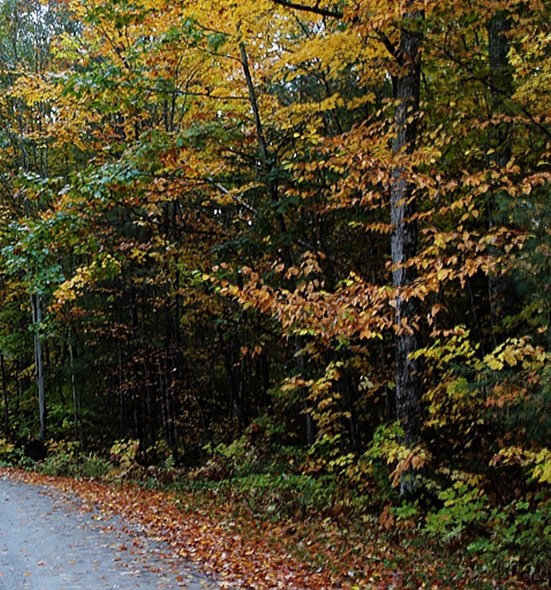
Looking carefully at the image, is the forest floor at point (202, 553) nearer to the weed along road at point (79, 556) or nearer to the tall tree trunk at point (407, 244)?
the weed along road at point (79, 556)

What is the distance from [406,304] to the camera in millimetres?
8727

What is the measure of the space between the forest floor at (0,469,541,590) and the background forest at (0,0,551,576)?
36.3 inches

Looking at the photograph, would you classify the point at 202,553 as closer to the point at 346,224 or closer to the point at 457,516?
the point at 457,516

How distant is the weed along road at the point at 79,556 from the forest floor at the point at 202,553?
0.04 ft

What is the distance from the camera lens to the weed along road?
233 inches

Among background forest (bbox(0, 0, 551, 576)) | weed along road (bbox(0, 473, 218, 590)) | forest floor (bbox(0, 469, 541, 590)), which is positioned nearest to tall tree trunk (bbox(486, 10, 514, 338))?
background forest (bbox(0, 0, 551, 576))

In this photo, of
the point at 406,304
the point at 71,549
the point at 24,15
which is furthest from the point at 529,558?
the point at 24,15

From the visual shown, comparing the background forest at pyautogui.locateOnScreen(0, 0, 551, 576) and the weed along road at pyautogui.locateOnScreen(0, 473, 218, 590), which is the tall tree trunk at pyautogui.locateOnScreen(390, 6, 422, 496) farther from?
the weed along road at pyautogui.locateOnScreen(0, 473, 218, 590)

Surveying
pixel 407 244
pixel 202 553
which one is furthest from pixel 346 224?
pixel 202 553

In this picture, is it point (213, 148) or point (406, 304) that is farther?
point (213, 148)

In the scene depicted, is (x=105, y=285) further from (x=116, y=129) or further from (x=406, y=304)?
(x=406, y=304)

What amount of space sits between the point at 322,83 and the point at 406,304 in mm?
6095

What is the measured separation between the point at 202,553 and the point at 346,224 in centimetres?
780

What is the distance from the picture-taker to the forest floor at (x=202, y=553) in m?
6.19
